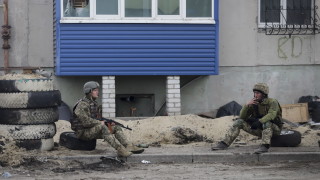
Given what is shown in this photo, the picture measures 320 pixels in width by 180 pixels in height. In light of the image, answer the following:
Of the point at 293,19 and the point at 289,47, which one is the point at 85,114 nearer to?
the point at 289,47

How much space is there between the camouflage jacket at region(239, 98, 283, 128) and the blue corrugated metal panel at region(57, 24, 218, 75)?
412 cm

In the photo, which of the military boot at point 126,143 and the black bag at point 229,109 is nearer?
the military boot at point 126,143

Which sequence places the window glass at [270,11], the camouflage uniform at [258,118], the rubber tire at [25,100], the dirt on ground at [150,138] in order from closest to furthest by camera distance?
the dirt on ground at [150,138] → the rubber tire at [25,100] → the camouflage uniform at [258,118] → the window glass at [270,11]

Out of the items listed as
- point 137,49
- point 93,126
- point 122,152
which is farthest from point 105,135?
point 137,49

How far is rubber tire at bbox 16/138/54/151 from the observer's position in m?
11.6

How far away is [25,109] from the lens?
453 inches

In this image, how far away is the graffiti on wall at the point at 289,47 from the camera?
17062 mm

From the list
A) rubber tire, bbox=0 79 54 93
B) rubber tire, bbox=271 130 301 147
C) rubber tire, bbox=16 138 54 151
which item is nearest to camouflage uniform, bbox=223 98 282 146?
rubber tire, bbox=271 130 301 147

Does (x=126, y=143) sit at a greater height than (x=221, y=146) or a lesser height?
greater

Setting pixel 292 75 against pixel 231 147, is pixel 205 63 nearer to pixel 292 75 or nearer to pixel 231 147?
pixel 292 75

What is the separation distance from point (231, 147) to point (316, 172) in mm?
2540

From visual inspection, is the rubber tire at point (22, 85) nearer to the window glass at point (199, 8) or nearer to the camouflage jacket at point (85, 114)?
the camouflage jacket at point (85, 114)

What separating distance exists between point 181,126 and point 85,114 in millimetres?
3388

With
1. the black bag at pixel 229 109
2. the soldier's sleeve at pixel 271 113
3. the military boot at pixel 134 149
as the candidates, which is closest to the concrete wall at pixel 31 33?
the black bag at pixel 229 109
